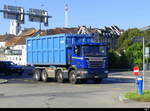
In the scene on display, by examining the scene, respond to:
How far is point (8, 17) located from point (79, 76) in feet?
87.8

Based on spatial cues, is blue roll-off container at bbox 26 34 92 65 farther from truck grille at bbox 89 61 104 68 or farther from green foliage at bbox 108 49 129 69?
green foliage at bbox 108 49 129 69

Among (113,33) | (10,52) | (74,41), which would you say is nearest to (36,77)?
(74,41)

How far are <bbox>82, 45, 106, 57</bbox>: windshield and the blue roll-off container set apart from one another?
4.89ft

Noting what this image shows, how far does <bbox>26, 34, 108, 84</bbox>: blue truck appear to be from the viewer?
29781 millimetres

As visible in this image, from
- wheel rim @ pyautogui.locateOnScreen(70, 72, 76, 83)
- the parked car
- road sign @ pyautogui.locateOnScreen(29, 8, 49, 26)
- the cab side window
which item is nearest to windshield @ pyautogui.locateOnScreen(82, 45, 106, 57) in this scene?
the cab side window

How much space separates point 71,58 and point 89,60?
1560 mm

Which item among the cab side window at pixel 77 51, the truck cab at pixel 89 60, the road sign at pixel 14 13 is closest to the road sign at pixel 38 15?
Result: the road sign at pixel 14 13

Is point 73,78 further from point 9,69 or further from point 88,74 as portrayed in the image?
point 9,69

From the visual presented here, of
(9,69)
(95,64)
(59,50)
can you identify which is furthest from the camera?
(9,69)

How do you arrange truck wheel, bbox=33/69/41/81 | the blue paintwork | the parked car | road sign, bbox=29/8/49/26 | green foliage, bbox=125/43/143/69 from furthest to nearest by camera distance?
green foliage, bbox=125/43/143/69
road sign, bbox=29/8/49/26
the parked car
truck wheel, bbox=33/69/41/81
the blue paintwork

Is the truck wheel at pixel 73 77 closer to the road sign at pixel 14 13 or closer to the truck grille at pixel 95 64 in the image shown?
the truck grille at pixel 95 64

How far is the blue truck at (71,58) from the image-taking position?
2978 centimetres

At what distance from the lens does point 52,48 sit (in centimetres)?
3241

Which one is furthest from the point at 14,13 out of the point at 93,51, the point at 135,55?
the point at 93,51
